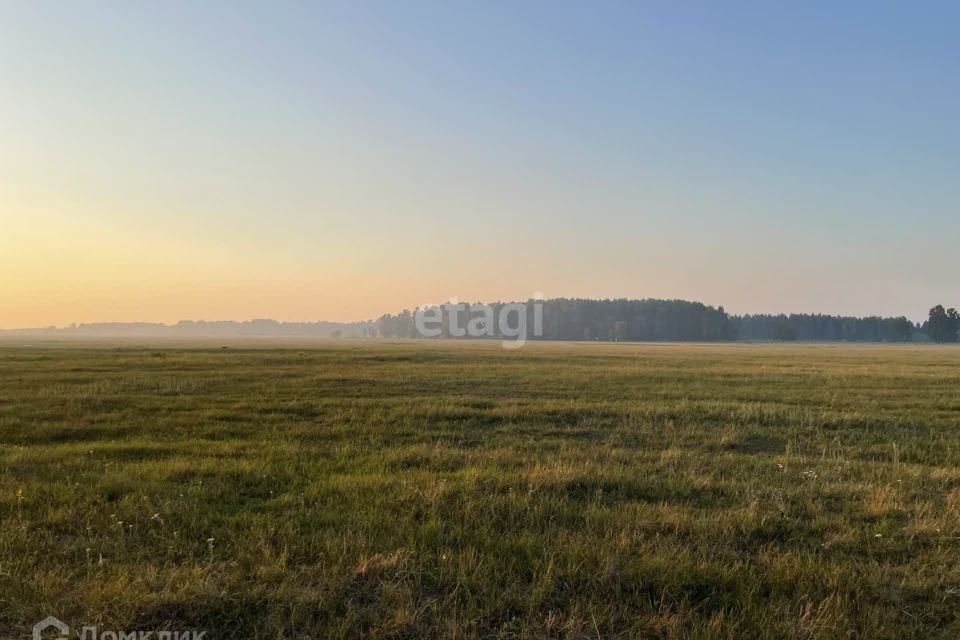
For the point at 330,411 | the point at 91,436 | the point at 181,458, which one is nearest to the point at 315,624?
the point at 181,458

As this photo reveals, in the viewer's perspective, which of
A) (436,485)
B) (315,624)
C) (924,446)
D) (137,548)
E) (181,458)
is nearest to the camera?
(315,624)

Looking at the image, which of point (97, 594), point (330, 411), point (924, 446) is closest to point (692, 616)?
point (97, 594)

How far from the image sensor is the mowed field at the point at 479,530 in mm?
4594

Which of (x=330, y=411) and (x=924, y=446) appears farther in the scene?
(x=330, y=411)

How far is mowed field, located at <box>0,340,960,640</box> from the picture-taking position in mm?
4594

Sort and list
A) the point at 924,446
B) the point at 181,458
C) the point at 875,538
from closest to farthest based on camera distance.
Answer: the point at 875,538 → the point at 181,458 → the point at 924,446

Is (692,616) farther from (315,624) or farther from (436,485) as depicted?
(436,485)

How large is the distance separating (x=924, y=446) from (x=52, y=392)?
26722 millimetres

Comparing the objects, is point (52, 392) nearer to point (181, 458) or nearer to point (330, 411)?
point (330, 411)

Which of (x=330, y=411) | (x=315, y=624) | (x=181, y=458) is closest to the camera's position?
(x=315, y=624)

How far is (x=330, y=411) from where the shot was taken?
54.5 feet

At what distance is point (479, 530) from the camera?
6.32 m

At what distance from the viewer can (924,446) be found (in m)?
12.3

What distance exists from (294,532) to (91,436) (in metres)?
9.81
